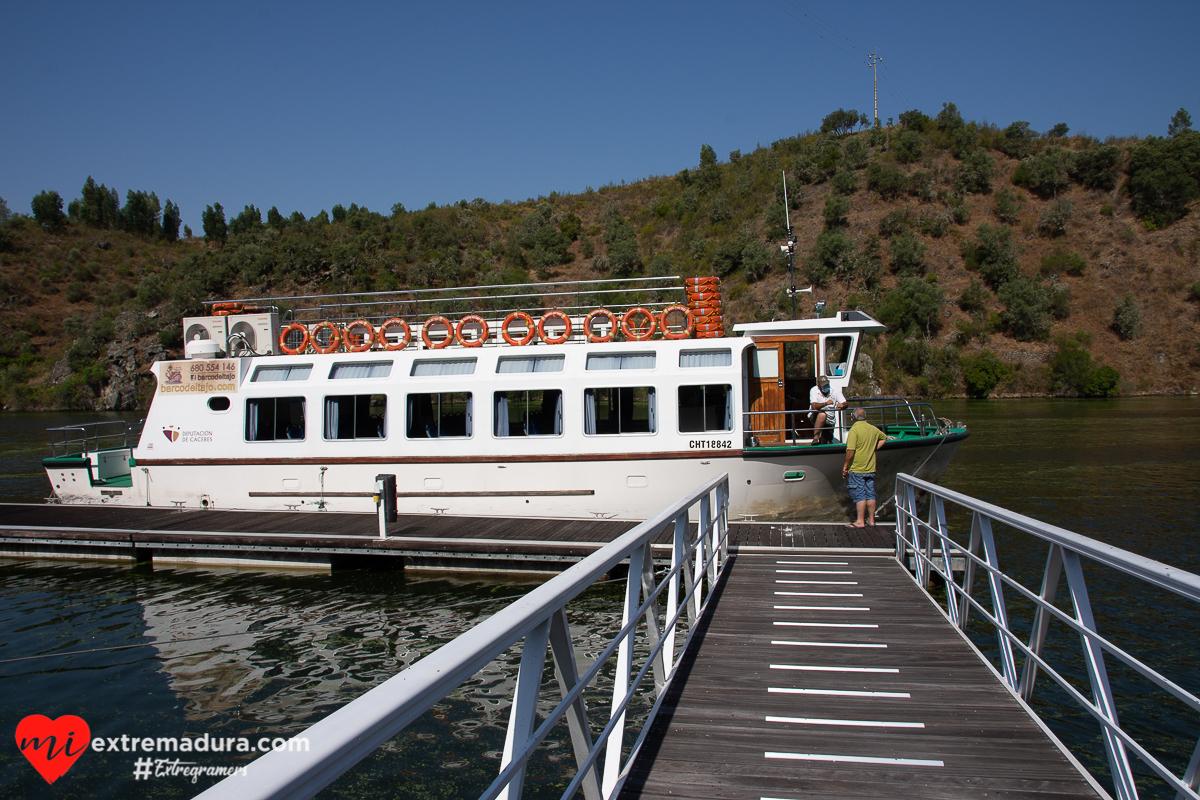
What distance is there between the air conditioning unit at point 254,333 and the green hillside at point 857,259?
3619cm

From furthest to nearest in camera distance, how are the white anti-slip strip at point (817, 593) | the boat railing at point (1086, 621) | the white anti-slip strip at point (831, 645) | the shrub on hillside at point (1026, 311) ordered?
the shrub on hillside at point (1026, 311), the white anti-slip strip at point (817, 593), the white anti-slip strip at point (831, 645), the boat railing at point (1086, 621)

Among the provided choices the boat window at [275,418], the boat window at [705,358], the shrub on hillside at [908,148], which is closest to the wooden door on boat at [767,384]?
the boat window at [705,358]

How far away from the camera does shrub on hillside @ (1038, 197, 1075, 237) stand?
60188 mm

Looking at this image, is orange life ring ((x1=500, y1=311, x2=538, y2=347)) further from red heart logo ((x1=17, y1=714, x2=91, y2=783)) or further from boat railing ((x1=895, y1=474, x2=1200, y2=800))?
boat railing ((x1=895, y1=474, x2=1200, y2=800))

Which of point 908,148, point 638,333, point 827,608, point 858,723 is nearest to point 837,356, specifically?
point 638,333

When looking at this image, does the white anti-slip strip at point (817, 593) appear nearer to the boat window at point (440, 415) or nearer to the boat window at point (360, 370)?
the boat window at point (440, 415)

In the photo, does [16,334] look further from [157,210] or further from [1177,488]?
[1177,488]

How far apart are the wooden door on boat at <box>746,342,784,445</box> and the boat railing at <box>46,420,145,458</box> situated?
11.7m

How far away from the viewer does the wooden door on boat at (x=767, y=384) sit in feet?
42.9

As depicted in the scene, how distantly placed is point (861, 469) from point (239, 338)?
12.2 m

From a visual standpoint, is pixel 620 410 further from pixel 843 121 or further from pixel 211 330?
pixel 843 121

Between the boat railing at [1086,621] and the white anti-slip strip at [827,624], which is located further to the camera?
the white anti-slip strip at [827,624]

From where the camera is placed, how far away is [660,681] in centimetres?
487

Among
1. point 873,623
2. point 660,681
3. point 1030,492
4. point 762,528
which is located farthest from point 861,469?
point 1030,492
